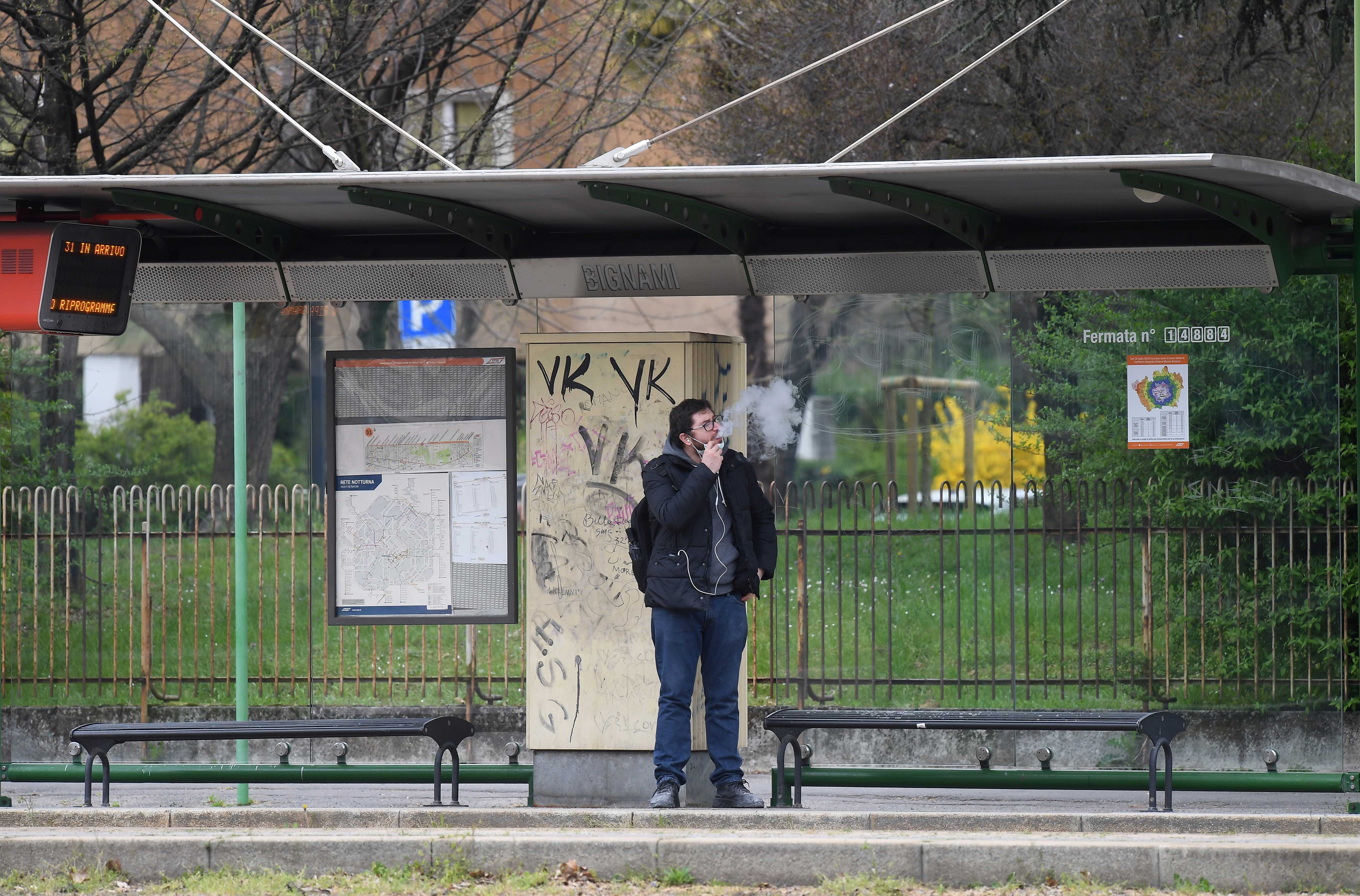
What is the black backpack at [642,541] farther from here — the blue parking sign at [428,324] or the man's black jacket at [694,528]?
the blue parking sign at [428,324]

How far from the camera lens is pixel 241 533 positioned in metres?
8.70

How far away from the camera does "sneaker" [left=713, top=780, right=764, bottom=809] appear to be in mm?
7211

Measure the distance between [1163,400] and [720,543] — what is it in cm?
341

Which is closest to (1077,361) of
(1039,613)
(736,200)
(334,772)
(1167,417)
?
(1167,417)

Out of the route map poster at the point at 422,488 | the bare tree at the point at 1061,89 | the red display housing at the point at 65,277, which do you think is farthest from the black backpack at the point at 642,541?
the bare tree at the point at 1061,89

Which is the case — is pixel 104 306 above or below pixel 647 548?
above

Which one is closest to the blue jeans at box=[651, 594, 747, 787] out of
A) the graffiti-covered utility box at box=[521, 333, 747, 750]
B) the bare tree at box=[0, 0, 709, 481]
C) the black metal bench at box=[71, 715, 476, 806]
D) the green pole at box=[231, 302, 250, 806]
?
the graffiti-covered utility box at box=[521, 333, 747, 750]

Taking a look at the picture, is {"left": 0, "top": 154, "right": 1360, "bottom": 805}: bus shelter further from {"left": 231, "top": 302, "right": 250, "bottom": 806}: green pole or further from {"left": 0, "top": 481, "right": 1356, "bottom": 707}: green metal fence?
{"left": 0, "top": 481, "right": 1356, "bottom": 707}: green metal fence

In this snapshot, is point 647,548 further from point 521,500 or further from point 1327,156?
point 521,500

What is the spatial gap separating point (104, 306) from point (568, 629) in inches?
103

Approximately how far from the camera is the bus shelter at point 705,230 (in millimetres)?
6703

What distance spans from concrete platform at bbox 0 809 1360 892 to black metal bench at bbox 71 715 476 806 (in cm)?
66

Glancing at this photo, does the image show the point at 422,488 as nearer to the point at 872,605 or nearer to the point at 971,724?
the point at 971,724

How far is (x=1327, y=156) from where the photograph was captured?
31.9ft
